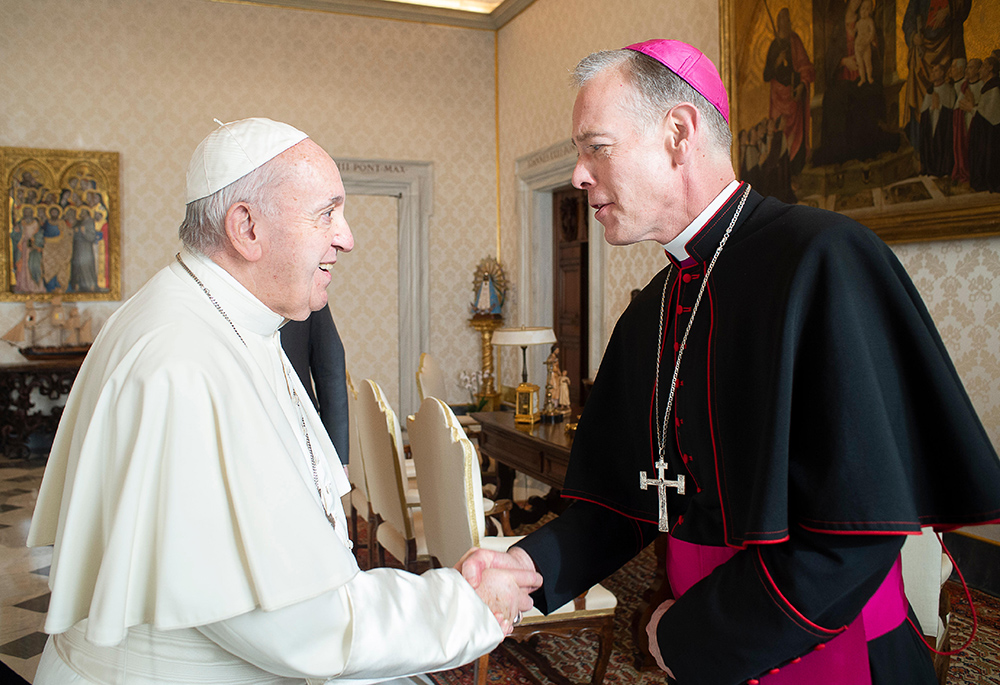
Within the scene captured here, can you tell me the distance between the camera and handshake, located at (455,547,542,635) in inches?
61.4

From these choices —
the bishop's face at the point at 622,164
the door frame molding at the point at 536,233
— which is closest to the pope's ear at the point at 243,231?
the bishop's face at the point at 622,164

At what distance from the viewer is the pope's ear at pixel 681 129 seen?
4.70ft

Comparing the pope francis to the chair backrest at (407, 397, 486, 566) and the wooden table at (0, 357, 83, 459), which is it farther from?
→ the wooden table at (0, 357, 83, 459)

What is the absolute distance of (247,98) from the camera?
857 centimetres

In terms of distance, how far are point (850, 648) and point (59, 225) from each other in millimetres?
8875

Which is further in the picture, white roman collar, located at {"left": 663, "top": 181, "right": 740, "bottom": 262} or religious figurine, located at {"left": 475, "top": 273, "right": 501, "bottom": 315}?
religious figurine, located at {"left": 475, "top": 273, "right": 501, "bottom": 315}

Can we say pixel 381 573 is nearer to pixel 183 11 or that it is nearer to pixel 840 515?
pixel 840 515

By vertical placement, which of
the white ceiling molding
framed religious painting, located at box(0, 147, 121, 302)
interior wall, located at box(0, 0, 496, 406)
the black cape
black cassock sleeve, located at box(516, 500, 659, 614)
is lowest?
black cassock sleeve, located at box(516, 500, 659, 614)

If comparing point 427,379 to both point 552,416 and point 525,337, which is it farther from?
point 552,416

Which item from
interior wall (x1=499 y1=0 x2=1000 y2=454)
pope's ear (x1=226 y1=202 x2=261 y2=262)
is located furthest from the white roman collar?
interior wall (x1=499 y1=0 x2=1000 y2=454)

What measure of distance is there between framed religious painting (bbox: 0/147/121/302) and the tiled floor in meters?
2.15

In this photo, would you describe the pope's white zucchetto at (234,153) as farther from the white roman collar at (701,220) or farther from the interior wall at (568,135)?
the interior wall at (568,135)

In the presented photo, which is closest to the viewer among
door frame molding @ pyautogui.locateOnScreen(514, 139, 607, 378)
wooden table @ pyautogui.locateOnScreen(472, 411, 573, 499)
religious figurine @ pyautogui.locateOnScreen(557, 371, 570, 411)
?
wooden table @ pyautogui.locateOnScreen(472, 411, 573, 499)

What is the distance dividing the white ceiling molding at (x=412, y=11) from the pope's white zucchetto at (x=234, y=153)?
7742 millimetres
